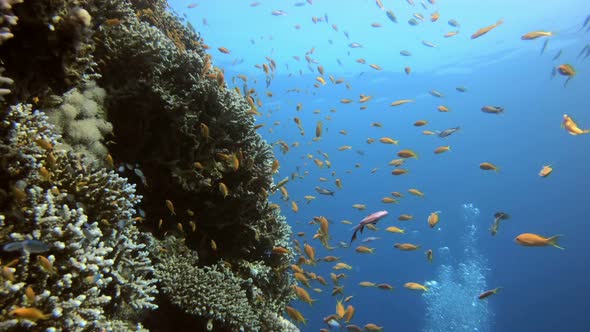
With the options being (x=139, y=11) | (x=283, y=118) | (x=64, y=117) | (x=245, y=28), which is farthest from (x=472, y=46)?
(x=64, y=117)

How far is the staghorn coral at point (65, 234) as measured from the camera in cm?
267

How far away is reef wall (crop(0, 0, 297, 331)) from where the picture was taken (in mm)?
2672

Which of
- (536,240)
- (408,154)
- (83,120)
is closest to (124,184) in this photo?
(83,120)

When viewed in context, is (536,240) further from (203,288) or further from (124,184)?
(124,184)

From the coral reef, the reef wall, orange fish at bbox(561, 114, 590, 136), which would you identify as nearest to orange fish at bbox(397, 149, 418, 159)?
orange fish at bbox(561, 114, 590, 136)

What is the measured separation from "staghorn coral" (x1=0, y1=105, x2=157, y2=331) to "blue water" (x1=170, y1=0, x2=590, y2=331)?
22023 mm

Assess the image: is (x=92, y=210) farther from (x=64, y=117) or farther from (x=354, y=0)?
(x=354, y=0)

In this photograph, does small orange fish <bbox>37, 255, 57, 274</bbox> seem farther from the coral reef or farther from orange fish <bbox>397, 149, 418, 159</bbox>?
orange fish <bbox>397, 149, 418, 159</bbox>

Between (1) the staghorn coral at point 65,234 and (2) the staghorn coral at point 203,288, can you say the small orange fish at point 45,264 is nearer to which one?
(1) the staghorn coral at point 65,234

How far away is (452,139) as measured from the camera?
7912cm

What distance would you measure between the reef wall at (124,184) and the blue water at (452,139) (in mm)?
19926

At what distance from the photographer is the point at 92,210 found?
353 centimetres

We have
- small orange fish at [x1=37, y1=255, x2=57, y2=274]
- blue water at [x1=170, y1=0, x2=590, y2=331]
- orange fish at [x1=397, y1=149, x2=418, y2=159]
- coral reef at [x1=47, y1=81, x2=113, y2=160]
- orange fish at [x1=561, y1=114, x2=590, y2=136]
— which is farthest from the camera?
blue water at [x1=170, y1=0, x2=590, y2=331]

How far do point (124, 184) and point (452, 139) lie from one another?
8435 cm
